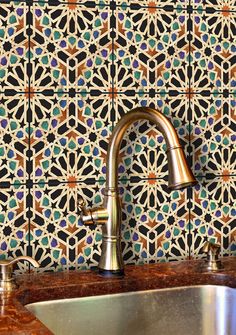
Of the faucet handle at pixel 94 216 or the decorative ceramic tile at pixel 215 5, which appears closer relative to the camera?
the faucet handle at pixel 94 216

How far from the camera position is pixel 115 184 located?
1.27 m

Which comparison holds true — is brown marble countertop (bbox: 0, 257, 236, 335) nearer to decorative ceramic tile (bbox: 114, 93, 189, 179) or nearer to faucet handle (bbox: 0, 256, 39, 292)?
faucet handle (bbox: 0, 256, 39, 292)

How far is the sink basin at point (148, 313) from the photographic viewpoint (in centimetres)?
121

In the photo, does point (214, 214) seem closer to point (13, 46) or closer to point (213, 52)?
point (213, 52)

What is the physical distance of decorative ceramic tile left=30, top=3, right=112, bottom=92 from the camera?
1.28m

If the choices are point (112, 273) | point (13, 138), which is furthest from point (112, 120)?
point (112, 273)

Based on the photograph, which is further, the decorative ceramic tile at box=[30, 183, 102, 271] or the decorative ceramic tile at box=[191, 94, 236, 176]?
the decorative ceramic tile at box=[191, 94, 236, 176]

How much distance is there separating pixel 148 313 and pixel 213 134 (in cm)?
41

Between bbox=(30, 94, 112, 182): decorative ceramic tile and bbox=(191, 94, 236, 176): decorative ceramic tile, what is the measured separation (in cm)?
20

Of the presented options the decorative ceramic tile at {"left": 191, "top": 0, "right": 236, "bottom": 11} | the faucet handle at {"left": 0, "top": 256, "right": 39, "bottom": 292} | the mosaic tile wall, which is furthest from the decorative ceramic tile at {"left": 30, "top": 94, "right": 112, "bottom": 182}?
the decorative ceramic tile at {"left": 191, "top": 0, "right": 236, "bottom": 11}

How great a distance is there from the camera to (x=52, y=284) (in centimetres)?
122

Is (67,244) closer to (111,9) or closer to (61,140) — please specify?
(61,140)

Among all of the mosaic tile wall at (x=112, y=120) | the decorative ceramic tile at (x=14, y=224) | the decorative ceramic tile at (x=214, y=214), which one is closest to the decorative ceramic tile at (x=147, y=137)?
the mosaic tile wall at (x=112, y=120)

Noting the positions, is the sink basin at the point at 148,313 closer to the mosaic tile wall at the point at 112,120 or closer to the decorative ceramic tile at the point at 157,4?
the mosaic tile wall at the point at 112,120
